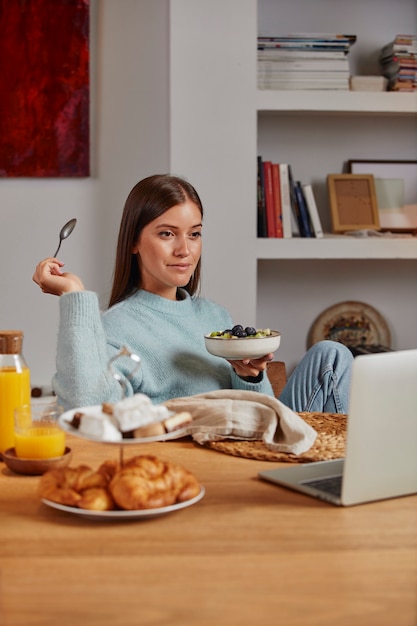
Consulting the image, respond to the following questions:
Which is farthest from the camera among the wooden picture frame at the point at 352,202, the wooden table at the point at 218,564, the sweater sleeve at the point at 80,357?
the wooden picture frame at the point at 352,202

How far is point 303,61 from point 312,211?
1.87 ft

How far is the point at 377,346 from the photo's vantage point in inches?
A: 139

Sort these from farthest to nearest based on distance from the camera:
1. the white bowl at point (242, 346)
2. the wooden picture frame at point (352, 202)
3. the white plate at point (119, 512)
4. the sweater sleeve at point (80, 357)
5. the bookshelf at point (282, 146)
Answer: the wooden picture frame at point (352, 202) < the bookshelf at point (282, 146) < the white bowl at point (242, 346) < the sweater sleeve at point (80, 357) < the white plate at point (119, 512)

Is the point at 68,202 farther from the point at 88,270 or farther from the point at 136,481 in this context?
the point at 136,481

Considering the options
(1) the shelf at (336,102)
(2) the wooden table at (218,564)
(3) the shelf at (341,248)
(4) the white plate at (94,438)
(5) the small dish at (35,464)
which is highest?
(1) the shelf at (336,102)

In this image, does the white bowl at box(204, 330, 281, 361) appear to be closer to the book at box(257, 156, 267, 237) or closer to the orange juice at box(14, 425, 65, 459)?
the orange juice at box(14, 425, 65, 459)

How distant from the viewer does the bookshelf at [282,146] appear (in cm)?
316

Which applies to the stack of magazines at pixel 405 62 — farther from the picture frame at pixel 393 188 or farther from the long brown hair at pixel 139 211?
the long brown hair at pixel 139 211

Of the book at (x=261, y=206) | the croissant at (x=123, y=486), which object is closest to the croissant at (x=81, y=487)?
the croissant at (x=123, y=486)

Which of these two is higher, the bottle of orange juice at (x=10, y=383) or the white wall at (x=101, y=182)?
the white wall at (x=101, y=182)

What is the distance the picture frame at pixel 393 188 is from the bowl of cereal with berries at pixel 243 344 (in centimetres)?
181

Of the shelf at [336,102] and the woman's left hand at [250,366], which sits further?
the shelf at [336,102]

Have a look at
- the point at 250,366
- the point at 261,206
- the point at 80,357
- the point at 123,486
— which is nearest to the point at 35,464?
the point at 123,486

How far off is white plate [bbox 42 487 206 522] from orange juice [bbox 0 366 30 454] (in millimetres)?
303
